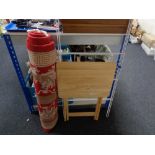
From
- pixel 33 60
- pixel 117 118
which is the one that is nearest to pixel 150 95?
pixel 117 118

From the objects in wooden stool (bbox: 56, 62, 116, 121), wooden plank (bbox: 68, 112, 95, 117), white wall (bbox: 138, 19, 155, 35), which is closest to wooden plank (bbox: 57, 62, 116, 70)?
wooden stool (bbox: 56, 62, 116, 121)

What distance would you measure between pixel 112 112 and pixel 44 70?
0.99 meters

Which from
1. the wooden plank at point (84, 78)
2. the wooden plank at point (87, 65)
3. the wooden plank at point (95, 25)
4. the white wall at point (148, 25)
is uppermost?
the wooden plank at point (95, 25)

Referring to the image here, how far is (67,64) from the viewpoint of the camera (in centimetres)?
114

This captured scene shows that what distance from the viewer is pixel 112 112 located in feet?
5.40

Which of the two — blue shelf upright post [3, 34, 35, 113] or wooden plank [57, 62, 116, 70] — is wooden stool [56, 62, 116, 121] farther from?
blue shelf upright post [3, 34, 35, 113]

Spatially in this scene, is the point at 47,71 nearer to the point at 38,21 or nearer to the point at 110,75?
the point at 110,75

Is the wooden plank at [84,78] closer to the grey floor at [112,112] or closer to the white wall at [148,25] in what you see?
the grey floor at [112,112]

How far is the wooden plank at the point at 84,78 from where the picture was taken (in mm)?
1155

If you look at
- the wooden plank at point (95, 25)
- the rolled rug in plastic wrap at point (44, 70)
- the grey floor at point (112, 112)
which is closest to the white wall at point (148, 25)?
the grey floor at point (112, 112)

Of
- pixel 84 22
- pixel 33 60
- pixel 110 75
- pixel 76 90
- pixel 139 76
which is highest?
pixel 84 22

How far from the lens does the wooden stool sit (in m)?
1.16

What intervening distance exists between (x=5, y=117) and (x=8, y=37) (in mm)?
883

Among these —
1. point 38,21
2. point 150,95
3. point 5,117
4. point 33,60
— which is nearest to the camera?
point 33,60
